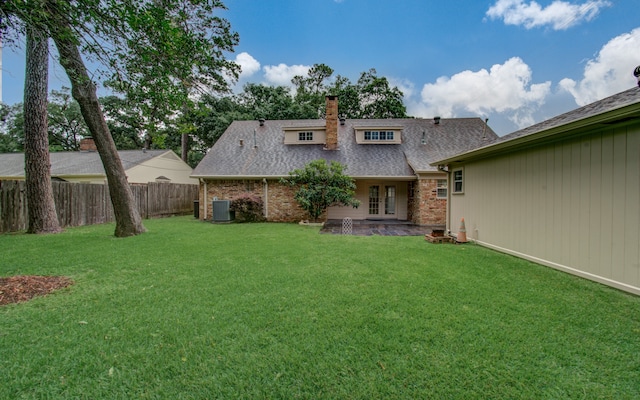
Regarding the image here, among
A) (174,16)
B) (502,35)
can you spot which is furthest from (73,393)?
(502,35)

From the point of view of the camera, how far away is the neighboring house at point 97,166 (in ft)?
53.3

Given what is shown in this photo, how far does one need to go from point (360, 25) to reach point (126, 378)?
1337 centimetres

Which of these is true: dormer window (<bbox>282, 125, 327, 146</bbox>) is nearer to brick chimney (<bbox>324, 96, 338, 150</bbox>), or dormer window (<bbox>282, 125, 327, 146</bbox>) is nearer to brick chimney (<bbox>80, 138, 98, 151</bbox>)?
brick chimney (<bbox>324, 96, 338, 150</bbox>)

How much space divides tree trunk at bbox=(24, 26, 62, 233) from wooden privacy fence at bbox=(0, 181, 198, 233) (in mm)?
871

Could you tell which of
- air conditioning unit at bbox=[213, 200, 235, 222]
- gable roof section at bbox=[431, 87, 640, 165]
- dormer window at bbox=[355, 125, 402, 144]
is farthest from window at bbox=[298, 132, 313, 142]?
gable roof section at bbox=[431, 87, 640, 165]

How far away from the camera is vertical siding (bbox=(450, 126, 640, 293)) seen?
384 cm

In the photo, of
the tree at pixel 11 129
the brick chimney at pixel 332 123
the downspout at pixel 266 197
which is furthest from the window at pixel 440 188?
the tree at pixel 11 129

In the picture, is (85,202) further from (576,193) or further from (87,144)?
(576,193)

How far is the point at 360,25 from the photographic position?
464 inches

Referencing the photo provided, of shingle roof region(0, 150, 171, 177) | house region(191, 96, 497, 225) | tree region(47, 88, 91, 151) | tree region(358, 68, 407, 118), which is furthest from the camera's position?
tree region(47, 88, 91, 151)

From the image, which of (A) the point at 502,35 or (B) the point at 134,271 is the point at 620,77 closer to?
(A) the point at 502,35

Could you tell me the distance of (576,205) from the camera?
4.57 m

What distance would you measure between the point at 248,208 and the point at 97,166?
11.6 metres

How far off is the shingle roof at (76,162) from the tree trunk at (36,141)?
857 centimetres
